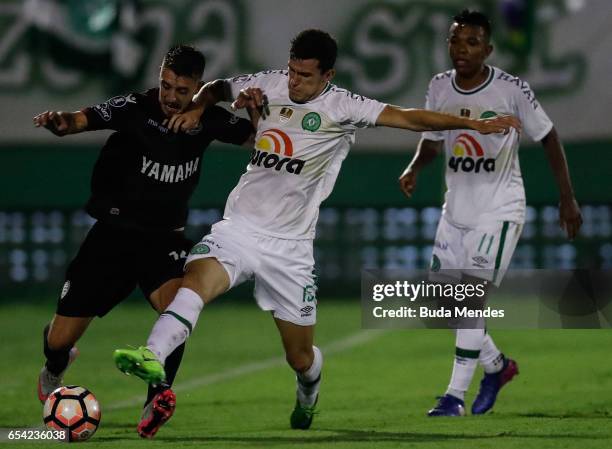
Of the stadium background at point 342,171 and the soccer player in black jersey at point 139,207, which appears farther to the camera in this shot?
the stadium background at point 342,171

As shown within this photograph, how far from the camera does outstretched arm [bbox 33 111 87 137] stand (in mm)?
7566

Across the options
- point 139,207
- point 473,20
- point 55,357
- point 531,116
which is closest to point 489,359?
point 531,116

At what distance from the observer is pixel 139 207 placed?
839 centimetres

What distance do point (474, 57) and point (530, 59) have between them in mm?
7903

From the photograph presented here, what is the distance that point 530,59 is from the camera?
54.9 feet

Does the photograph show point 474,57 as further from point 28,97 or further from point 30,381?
point 28,97

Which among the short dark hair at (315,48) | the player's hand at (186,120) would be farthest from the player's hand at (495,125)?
the player's hand at (186,120)

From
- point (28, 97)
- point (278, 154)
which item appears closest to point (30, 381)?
point (278, 154)

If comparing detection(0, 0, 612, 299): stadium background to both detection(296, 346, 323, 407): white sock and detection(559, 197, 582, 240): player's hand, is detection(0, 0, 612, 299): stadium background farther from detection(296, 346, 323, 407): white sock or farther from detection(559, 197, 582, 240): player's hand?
detection(296, 346, 323, 407): white sock

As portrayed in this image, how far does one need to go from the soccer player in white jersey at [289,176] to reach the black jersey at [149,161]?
0.29 metres

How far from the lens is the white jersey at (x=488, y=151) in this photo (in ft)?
30.0

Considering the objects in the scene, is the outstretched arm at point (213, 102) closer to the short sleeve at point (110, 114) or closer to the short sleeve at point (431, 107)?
the short sleeve at point (110, 114)

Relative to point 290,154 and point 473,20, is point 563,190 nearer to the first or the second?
point 473,20

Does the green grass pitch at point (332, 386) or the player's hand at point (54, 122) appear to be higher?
the player's hand at point (54, 122)
